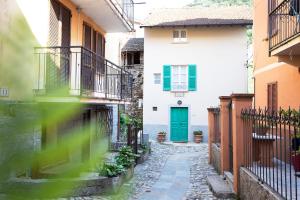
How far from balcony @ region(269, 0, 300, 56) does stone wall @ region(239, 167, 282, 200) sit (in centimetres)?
325

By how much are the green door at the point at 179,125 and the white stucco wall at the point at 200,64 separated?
32 cm

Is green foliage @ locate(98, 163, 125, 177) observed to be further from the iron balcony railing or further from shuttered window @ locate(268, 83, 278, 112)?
shuttered window @ locate(268, 83, 278, 112)

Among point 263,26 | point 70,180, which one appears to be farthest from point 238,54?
point 70,180

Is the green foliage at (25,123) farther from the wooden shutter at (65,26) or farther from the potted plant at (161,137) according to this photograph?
the potted plant at (161,137)

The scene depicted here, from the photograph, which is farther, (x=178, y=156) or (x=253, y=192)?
(x=178, y=156)

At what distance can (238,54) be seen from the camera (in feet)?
79.0

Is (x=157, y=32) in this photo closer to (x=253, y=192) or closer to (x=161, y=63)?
(x=161, y=63)

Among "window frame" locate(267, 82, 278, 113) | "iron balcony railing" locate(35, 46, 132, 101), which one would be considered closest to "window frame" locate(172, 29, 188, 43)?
"iron balcony railing" locate(35, 46, 132, 101)

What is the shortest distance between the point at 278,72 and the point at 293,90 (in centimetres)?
163

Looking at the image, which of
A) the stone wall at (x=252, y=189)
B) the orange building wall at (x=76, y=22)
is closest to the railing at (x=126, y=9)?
the orange building wall at (x=76, y=22)

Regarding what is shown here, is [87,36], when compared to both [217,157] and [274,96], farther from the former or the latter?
[274,96]

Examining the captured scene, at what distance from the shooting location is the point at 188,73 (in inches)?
955

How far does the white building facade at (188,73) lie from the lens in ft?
79.0

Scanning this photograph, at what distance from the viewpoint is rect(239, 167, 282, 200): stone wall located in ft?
19.9
